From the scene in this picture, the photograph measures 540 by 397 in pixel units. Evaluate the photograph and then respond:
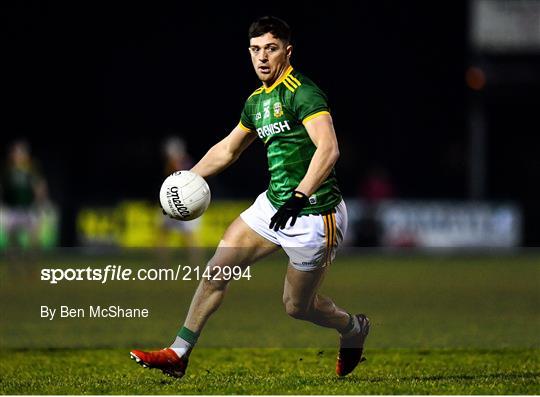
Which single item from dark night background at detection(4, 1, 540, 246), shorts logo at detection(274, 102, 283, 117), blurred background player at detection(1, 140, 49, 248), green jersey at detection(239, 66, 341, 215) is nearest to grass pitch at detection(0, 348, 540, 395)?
green jersey at detection(239, 66, 341, 215)

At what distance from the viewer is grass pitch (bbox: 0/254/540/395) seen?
8.52 metres

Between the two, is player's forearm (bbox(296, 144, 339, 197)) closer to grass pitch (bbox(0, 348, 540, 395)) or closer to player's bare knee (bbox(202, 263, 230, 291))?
player's bare knee (bbox(202, 263, 230, 291))

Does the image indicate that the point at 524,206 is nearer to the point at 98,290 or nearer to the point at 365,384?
the point at 98,290

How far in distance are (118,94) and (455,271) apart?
54.0 ft

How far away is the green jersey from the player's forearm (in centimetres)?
25

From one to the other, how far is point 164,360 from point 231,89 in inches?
1059

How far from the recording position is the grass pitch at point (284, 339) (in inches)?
335

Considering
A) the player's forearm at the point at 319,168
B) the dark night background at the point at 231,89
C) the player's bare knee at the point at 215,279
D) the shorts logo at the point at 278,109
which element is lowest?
the dark night background at the point at 231,89

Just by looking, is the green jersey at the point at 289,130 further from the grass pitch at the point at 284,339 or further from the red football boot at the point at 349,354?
the grass pitch at the point at 284,339

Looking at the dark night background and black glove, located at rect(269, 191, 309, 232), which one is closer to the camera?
black glove, located at rect(269, 191, 309, 232)

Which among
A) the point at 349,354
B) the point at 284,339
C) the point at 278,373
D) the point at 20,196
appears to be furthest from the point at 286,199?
the point at 20,196

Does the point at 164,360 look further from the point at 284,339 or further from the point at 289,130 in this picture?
the point at 284,339

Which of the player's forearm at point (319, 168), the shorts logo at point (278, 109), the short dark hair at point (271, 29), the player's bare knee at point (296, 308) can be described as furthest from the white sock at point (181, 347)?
the short dark hair at point (271, 29)

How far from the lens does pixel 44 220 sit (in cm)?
2414
